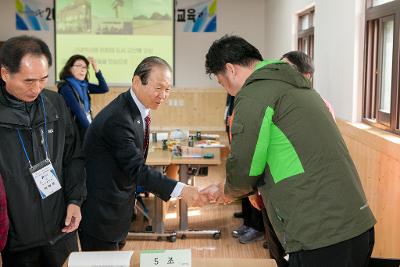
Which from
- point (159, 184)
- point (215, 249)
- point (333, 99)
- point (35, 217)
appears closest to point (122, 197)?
point (159, 184)

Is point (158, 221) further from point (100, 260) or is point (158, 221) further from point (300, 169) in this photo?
point (300, 169)

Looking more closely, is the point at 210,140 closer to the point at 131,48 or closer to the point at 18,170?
the point at 131,48

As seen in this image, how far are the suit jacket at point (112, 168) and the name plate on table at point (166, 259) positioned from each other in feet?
2.42

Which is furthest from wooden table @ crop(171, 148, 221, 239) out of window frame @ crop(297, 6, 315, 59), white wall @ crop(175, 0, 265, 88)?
white wall @ crop(175, 0, 265, 88)

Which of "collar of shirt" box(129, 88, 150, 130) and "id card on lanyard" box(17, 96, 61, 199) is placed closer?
"id card on lanyard" box(17, 96, 61, 199)

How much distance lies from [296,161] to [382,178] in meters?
1.69

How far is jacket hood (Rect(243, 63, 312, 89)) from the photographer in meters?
1.51

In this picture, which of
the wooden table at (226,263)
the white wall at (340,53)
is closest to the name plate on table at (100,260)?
the wooden table at (226,263)

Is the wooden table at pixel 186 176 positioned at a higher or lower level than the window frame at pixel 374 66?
lower

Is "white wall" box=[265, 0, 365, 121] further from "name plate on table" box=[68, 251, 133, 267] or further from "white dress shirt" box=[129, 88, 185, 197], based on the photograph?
"name plate on table" box=[68, 251, 133, 267]

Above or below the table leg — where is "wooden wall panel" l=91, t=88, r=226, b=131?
above

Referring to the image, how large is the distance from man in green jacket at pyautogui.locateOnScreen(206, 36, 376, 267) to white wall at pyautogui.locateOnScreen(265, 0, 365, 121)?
217 centimetres

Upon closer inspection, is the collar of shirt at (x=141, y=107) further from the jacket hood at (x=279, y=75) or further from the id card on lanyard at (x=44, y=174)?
the jacket hood at (x=279, y=75)

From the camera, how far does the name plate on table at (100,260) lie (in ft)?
4.72
